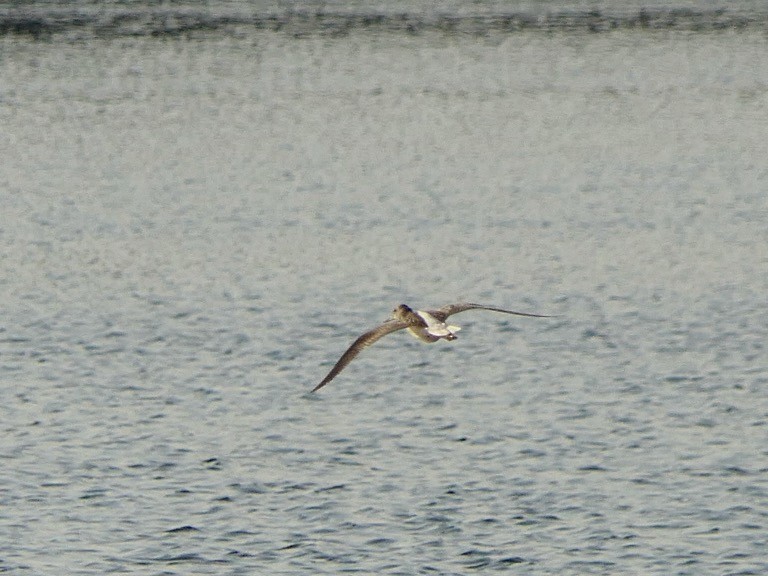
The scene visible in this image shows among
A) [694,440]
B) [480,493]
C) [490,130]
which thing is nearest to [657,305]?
[694,440]

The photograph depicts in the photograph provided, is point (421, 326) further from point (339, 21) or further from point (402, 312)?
point (339, 21)

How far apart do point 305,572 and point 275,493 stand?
13.4 feet

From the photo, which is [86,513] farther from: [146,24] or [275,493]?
[146,24]

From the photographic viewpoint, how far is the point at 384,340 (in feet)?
140

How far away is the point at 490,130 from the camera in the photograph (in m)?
79.8

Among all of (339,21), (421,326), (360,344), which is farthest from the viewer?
(339,21)

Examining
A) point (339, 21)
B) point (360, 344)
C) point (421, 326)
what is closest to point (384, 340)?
point (421, 326)

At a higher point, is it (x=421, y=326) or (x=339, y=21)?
(x=339, y=21)

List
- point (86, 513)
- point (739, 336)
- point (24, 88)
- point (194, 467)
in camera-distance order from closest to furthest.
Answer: point (86, 513)
point (194, 467)
point (739, 336)
point (24, 88)

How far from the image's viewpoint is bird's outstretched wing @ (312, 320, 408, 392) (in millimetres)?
18422

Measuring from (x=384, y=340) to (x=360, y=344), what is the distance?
23.5 metres

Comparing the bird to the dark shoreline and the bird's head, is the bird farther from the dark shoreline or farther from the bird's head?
the dark shoreline

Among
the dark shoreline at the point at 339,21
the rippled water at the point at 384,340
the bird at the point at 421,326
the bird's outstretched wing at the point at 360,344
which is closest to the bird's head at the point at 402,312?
the bird at the point at 421,326

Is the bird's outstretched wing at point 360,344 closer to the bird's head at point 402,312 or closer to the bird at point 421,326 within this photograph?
the bird at point 421,326
